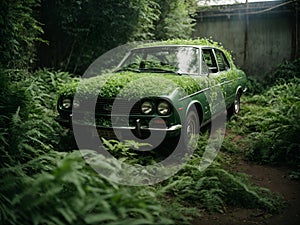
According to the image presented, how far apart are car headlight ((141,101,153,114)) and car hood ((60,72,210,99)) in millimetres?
115

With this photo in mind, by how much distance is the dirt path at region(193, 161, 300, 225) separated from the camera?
3291 millimetres

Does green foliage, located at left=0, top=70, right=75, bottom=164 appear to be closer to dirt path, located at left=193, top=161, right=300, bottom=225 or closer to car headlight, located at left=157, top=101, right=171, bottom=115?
car headlight, located at left=157, top=101, right=171, bottom=115

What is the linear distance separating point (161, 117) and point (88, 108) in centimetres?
111

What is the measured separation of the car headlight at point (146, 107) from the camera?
4383mm

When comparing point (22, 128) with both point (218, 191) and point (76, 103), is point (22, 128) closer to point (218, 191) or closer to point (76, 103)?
point (76, 103)

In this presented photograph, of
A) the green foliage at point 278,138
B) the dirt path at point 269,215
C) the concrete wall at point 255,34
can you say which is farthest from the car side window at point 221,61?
the concrete wall at point 255,34

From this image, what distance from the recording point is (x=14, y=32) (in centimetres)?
627

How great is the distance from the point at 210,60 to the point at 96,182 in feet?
14.1

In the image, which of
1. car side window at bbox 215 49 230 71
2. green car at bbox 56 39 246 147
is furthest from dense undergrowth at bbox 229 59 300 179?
car side window at bbox 215 49 230 71

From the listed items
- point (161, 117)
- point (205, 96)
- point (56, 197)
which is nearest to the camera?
point (56, 197)

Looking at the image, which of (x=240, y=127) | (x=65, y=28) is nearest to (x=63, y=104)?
(x=240, y=127)

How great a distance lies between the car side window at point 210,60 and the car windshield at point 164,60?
0.28 meters

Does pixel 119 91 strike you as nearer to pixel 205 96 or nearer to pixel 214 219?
pixel 205 96

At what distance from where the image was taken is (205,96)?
545 cm
